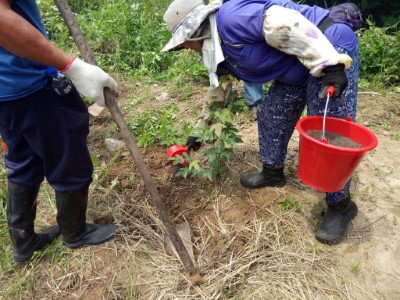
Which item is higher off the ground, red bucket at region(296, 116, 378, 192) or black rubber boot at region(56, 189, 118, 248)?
red bucket at region(296, 116, 378, 192)

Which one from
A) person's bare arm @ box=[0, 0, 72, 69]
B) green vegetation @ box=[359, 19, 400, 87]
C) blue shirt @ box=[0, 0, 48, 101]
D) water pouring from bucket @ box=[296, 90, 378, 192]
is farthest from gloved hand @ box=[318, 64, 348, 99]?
green vegetation @ box=[359, 19, 400, 87]

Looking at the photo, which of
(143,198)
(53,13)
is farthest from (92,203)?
(53,13)

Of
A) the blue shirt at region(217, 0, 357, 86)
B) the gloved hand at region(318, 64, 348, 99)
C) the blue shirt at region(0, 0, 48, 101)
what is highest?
the blue shirt at region(0, 0, 48, 101)

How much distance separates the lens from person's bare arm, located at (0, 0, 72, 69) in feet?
4.80

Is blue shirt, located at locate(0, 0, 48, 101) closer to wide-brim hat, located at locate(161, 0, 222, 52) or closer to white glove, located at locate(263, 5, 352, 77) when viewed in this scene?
wide-brim hat, located at locate(161, 0, 222, 52)

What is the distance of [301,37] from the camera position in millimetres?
1790

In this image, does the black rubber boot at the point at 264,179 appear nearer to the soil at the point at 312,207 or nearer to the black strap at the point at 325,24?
Answer: the soil at the point at 312,207

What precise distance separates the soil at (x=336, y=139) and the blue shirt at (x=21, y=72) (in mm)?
1433

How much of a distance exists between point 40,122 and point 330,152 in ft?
4.76

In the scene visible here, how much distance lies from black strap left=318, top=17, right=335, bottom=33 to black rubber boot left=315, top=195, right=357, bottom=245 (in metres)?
1.07

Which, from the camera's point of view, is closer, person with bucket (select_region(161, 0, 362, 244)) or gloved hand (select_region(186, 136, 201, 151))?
person with bucket (select_region(161, 0, 362, 244))

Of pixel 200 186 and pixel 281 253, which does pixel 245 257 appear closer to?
pixel 281 253

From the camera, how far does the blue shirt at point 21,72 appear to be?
1.67 metres

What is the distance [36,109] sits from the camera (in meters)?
1.83
